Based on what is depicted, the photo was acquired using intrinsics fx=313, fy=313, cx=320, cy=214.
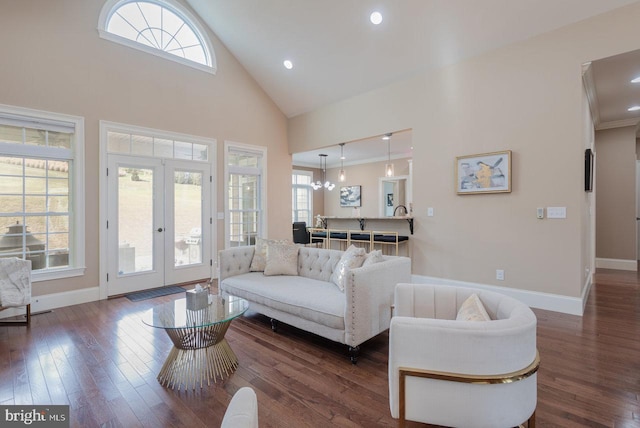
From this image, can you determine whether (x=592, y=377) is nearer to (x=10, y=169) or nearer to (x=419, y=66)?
(x=419, y=66)

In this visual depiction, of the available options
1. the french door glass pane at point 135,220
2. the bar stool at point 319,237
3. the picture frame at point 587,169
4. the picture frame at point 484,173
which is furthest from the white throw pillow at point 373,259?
the french door glass pane at point 135,220

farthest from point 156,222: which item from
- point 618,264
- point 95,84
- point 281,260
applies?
point 618,264

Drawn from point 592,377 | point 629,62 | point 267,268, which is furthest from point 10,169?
point 629,62

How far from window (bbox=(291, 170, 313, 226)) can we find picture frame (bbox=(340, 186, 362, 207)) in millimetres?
1073

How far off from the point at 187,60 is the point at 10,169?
2.90 meters

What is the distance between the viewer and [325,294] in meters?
2.93

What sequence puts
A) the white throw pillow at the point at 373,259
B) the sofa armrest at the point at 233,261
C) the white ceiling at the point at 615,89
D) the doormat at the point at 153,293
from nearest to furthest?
Result: 1. the white throw pillow at the point at 373,259
2. the white ceiling at the point at 615,89
3. the sofa armrest at the point at 233,261
4. the doormat at the point at 153,293

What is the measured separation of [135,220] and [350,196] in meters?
6.61

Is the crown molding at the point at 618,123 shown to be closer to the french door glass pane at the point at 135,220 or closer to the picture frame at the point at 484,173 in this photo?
the picture frame at the point at 484,173

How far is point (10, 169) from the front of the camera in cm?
376

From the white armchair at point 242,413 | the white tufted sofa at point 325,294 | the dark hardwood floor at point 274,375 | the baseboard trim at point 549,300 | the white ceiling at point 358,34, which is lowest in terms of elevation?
the dark hardwood floor at point 274,375

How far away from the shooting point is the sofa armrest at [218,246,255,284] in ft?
12.6

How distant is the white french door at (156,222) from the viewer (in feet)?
14.9

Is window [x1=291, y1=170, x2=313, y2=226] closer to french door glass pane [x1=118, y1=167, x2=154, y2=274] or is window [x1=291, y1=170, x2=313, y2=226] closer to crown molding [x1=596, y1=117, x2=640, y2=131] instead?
french door glass pane [x1=118, y1=167, x2=154, y2=274]
